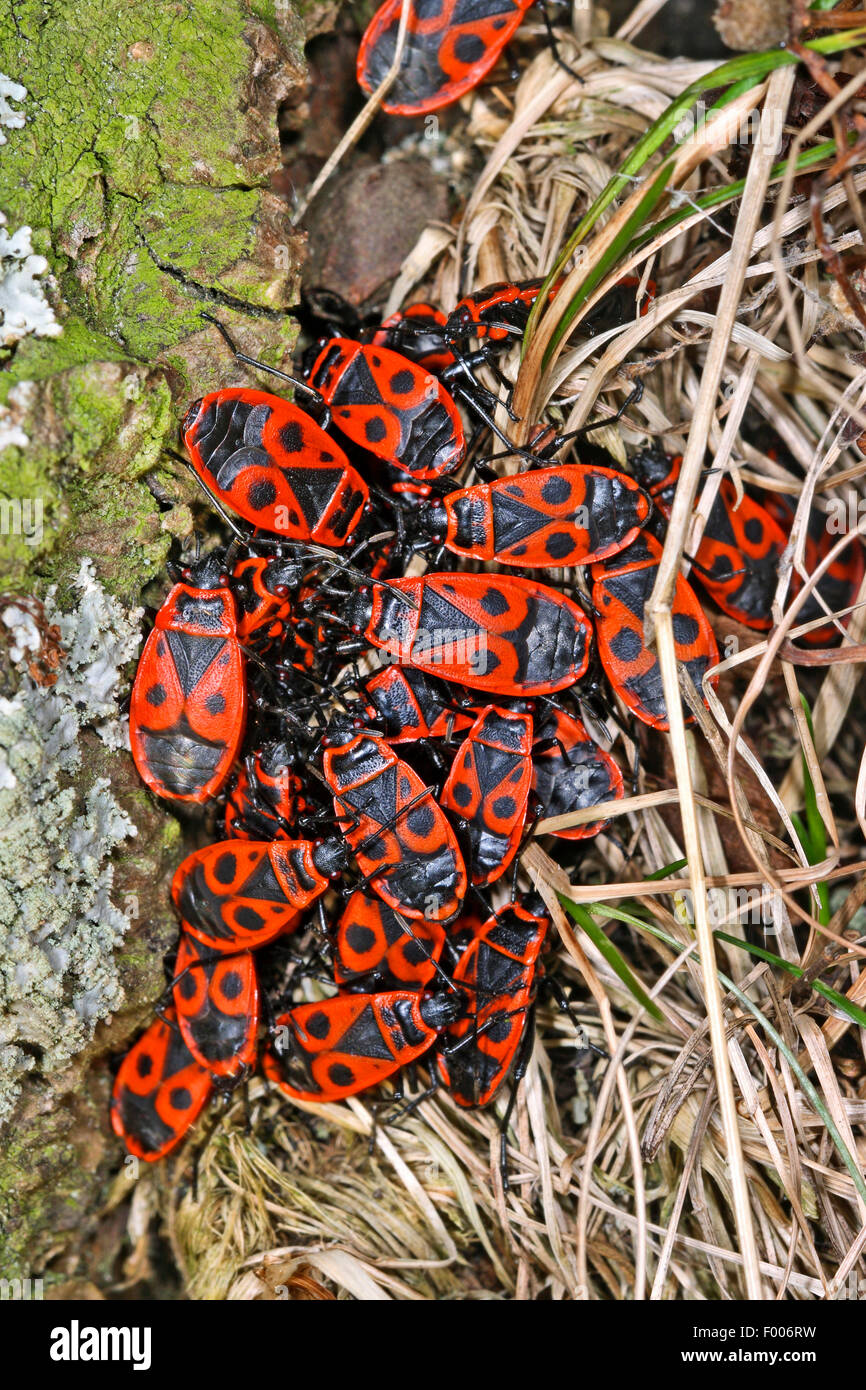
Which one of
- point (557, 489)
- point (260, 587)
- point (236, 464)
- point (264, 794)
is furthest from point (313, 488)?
point (264, 794)

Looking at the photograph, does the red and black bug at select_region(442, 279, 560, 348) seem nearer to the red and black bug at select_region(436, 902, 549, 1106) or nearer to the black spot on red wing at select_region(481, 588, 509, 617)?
the black spot on red wing at select_region(481, 588, 509, 617)

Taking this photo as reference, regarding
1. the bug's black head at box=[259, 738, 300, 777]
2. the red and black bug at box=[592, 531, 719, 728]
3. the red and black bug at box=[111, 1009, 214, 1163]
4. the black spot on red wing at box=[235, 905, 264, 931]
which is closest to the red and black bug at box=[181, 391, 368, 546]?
the bug's black head at box=[259, 738, 300, 777]

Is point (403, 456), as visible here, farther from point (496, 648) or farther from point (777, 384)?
point (777, 384)

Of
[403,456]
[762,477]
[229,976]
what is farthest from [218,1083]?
[762,477]

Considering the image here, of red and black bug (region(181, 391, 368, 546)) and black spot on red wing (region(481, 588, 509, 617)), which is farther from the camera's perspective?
black spot on red wing (region(481, 588, 509, 617))

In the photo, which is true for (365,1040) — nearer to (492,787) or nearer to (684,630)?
(492,787)

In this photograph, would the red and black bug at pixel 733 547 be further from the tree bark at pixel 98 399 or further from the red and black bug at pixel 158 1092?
the red and black bug at pixel 158 1092

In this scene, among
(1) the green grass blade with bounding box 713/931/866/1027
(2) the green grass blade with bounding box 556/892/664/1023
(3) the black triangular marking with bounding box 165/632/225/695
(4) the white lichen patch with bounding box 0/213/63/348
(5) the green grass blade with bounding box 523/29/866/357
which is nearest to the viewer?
(5) the green grass blade with bounding box 523/29/866/357
